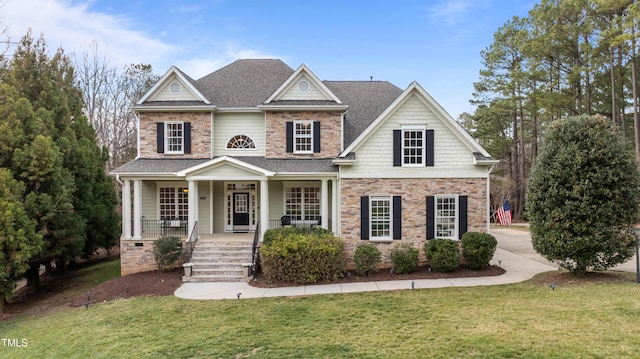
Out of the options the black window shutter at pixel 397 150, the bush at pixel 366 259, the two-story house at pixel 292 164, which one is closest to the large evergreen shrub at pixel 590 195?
the two-story house at pixel 292 164

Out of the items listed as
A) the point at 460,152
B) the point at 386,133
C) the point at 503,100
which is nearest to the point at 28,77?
the point at 386,133

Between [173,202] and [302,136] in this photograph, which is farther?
[173,202]

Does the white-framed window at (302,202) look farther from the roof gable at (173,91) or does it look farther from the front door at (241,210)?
the roof gable at (173,91)

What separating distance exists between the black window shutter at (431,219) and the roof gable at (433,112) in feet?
8.44

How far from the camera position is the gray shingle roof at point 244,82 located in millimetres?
16109

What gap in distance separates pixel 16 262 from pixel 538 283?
16052 millimetres

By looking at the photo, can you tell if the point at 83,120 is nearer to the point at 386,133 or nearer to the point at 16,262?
the point at 16,262

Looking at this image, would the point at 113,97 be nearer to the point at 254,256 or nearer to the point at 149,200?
the point at 149,200

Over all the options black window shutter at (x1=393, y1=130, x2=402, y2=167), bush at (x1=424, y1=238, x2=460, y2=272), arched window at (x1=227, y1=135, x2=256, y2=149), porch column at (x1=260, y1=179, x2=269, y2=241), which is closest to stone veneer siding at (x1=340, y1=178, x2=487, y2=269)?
black window shutter at (x1=393, y1=130, x2=402, y2=167)

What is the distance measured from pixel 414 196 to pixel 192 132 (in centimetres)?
1009

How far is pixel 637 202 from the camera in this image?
1016 cm

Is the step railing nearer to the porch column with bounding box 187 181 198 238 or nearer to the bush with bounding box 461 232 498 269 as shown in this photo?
the porch column with bounding box 187 181 198 238

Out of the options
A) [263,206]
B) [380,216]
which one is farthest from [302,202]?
[380,216]

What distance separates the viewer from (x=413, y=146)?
13648 mm
